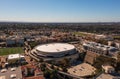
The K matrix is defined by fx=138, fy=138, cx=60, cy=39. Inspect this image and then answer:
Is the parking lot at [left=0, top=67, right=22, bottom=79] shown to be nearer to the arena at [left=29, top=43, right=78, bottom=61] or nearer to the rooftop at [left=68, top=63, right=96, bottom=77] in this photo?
the arena at [left=29, top=43, right=78, bottom=61]

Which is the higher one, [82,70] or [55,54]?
[55,54]

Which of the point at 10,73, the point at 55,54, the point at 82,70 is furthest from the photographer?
the point at 55,54

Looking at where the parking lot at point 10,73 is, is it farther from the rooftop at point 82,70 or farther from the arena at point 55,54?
the rooftop at point 82,70

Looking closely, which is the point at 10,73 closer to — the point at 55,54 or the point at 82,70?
the point at 55,54

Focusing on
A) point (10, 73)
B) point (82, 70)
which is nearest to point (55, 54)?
point (82, 70)

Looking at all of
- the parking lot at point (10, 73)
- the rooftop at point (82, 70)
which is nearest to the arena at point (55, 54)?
the rooftop at point (82, 70)

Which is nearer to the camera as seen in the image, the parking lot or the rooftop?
the parking lot

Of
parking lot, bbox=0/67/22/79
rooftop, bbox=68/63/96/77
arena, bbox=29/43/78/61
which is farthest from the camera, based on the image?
arena, bbox=29/43/78/61

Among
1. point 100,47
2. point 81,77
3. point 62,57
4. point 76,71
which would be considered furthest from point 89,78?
point 100,47

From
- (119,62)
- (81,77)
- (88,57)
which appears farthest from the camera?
(88,57)

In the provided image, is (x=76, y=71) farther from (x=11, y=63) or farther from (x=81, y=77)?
(x=11, y=63)

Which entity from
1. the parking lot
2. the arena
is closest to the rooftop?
the arena
